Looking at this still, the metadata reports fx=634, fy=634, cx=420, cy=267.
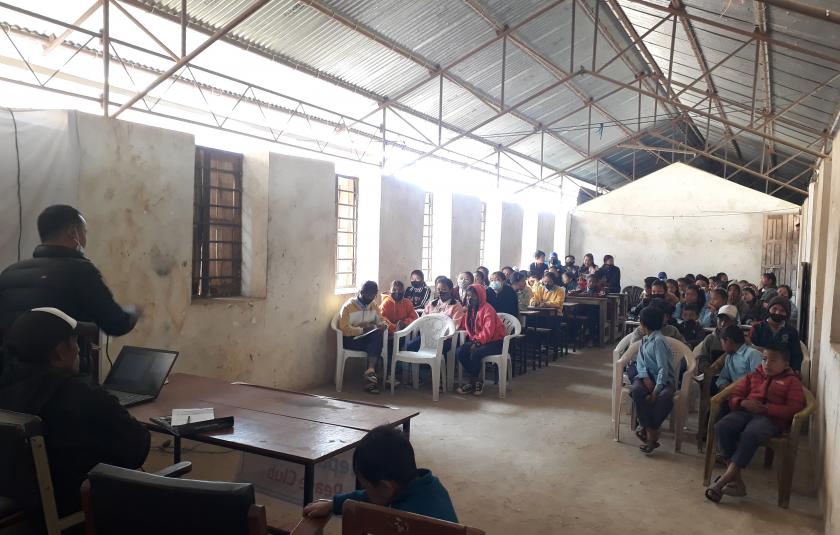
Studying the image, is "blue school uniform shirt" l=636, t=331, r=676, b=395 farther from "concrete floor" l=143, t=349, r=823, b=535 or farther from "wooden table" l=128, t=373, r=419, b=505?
"wooden table" l=128, t=373, r=419, b=505

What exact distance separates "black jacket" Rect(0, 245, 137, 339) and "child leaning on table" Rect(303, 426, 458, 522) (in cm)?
163

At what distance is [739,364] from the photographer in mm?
4602

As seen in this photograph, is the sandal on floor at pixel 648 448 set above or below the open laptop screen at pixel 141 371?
below

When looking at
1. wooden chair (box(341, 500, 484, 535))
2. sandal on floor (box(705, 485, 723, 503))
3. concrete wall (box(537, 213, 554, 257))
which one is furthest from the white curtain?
concrete wall (box(537, 213, 554, 257))

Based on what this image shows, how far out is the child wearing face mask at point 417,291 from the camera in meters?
8.01

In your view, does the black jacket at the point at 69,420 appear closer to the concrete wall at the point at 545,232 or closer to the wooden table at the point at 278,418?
the wooden table at the point at 278,418

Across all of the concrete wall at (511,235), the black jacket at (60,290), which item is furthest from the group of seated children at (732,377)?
the concrete wall at (511,235)

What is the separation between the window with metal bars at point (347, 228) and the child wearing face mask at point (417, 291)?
28.4 inches

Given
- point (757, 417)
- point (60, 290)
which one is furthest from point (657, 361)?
point (60, 290)

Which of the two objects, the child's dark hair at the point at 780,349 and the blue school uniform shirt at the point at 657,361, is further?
the blue school uniform shirt at the point at 657,361

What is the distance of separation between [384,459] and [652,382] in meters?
3.56

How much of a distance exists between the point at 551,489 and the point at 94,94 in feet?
18.7

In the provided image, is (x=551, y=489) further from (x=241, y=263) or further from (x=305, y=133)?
(x=305, y=133)

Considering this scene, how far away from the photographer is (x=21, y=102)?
226 inches
